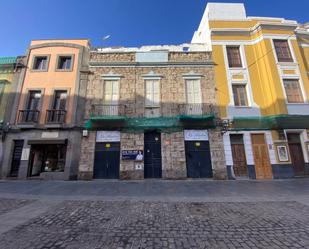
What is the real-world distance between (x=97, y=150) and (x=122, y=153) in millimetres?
1850

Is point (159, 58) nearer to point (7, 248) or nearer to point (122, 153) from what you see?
point (122, 153)

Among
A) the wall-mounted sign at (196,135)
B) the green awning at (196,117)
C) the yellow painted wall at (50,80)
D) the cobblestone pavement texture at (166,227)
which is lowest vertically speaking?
the cobblestone pavement texture at (166,227)

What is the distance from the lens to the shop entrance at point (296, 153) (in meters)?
10.4

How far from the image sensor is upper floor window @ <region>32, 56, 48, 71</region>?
12462 millimetres

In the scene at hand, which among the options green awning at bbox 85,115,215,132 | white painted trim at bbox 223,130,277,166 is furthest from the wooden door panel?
green awning at bbox 85,115,215,132

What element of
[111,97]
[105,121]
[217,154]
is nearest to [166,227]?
[217,154]

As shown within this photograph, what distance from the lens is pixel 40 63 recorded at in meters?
12.7

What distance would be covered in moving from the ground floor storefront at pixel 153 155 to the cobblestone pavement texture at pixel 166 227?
5007mm

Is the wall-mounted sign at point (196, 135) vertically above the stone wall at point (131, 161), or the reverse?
the wall-mounted sign at point (196, 135)

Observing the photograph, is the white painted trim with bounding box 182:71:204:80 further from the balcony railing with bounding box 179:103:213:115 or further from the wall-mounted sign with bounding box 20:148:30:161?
the wall-mounted sign with bounding box 20:148:30:161

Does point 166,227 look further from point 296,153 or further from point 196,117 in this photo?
point 296,153

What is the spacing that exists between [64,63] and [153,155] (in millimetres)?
10685

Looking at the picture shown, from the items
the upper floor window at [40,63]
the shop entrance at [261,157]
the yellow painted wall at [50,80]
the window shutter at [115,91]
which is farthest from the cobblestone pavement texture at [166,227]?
the upper floor window at [40,63]

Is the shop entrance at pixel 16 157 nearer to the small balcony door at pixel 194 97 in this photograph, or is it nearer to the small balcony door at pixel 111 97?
the small balcony door at pixel 111 97
